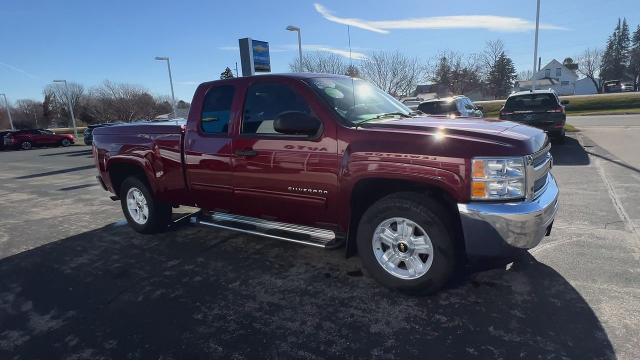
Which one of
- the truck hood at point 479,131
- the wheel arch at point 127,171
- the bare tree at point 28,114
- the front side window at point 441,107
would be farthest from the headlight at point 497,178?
the bare tree at point 28,114

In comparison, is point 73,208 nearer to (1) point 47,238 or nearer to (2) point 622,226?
(1) point 47,238

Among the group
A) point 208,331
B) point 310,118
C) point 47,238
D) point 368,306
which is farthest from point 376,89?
point 47,238

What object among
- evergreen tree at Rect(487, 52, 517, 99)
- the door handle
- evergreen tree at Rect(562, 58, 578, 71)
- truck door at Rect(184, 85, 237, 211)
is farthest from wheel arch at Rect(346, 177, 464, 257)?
evergreen tree at Rect(562, 58, 578, 71)

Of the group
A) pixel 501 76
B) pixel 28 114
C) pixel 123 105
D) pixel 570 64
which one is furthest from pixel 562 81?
pixel 28 114

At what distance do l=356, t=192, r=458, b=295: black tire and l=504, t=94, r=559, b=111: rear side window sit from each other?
1053cm

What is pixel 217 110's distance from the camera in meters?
4.41

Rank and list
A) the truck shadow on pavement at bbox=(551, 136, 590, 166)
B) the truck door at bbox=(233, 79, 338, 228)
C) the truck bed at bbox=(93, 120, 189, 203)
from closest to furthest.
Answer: the truck door at bbox=(233, 79, 338, 228) < the truck bed at bbox=(93, 120, 189, 203) < the truck shadow on pavement at bbox=(551, 136, 590, 166)

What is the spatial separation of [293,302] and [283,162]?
1.26m

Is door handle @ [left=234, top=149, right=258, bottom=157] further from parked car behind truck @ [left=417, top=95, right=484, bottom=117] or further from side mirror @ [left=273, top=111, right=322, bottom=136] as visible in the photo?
parked car behind truck @ [left=417, top=95, right=484, bottom=117]

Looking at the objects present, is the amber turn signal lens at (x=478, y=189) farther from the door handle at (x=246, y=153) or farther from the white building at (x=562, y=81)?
the white building at (x=562, y=81)

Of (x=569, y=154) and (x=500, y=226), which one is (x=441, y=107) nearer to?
(x=569, y=154)

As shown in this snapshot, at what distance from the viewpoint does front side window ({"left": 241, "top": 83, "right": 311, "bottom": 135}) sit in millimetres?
3875

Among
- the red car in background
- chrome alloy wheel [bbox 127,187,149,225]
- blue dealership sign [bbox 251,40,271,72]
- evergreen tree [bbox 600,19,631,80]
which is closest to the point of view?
chrome alloy wheel [bbox 127,187,149,225]

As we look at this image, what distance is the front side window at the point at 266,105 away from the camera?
3875 mm
